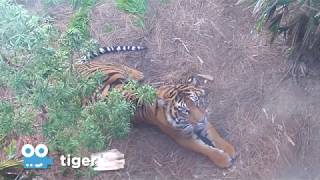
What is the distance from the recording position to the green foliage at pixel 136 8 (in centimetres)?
493

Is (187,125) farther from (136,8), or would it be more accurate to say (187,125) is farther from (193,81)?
(136,8)

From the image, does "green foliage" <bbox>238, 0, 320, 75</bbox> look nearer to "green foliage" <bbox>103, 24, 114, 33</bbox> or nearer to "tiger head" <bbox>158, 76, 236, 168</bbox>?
"tiger head" <bbox>158, 76, 236, 168</bbox>

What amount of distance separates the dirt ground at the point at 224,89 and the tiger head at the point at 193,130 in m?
0.07

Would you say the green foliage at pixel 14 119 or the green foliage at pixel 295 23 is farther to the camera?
the green foliage at pixel 295 23

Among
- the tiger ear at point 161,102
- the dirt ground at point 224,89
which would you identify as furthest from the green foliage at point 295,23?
the tiger ear at point 161,102

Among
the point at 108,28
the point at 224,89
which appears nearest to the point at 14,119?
the point at 224,89

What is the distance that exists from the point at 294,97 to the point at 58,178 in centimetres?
187

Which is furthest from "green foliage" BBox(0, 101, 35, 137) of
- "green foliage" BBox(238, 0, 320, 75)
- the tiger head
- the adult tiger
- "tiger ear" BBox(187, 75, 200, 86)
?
"green foliage" BBox(238, 0, 320, 75)

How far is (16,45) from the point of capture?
3002mm

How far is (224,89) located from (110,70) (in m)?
0.90

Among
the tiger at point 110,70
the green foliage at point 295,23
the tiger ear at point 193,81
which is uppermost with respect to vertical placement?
the green foliage at point 295,23

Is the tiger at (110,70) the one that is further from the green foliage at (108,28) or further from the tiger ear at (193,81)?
the tiger ear at (193,81)

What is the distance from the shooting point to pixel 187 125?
13.0 feet

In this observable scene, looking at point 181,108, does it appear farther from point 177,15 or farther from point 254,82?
point 177,15
